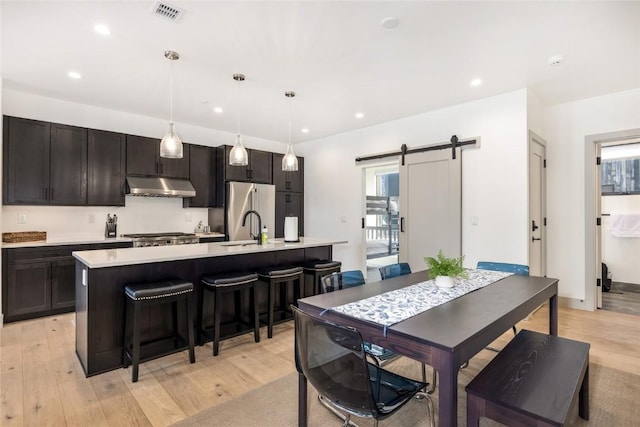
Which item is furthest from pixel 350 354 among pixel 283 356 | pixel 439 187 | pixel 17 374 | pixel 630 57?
pixel 630 57

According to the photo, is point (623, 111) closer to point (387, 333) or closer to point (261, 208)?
point (387, 333)

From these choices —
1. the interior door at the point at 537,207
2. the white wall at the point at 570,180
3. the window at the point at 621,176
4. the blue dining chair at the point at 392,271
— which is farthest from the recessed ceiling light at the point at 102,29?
the window at the point at 621,176

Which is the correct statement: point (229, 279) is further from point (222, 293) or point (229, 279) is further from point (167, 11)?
point (167, 11)

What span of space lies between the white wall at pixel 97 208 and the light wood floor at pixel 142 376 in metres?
1.32

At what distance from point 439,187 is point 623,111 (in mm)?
2267

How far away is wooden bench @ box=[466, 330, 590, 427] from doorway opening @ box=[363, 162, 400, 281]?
4444mm

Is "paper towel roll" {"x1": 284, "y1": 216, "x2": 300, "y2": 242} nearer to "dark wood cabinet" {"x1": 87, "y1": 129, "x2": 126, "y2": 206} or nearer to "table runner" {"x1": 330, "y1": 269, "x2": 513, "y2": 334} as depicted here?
"table runner" {"x1": 330, "y1": 269, "x2": 513, "y2": 334}

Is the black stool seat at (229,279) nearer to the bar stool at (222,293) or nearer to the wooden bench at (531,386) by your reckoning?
the bar stool at (222,293)

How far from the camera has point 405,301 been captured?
186 cm

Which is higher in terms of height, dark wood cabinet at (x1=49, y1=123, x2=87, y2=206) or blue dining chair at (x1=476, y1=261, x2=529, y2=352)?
dark wood cabinet at (x1=49, y1=123, x2=87, y2=206)

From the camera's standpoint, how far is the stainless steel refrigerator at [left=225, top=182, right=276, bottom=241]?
525 cm

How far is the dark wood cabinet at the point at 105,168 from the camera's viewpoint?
4.24 meters

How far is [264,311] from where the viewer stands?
11.5ft

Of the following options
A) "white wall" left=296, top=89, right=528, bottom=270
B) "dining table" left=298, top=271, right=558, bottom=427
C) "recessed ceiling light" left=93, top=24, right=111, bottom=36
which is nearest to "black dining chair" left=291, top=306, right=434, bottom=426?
"dining table" left=298, top=271, right=558, bottom=427
